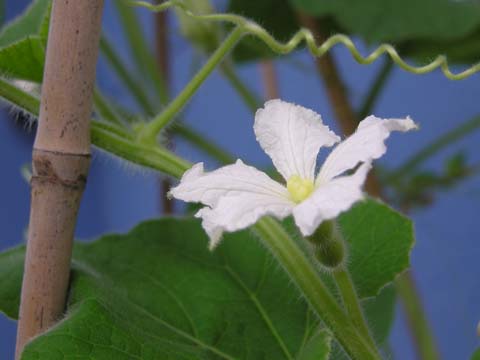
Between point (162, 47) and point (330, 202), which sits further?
point (162, 47)

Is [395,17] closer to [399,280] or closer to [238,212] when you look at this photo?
[399,280]

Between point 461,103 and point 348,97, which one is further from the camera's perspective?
point 461,103

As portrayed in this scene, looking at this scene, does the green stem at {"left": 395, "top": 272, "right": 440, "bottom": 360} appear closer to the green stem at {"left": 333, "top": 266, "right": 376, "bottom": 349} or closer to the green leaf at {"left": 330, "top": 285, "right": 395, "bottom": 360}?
the green leaf at {"left": 330, "top": 285, "right": 395, "bottom": 360}

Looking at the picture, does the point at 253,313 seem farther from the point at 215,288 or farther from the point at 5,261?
the point at 5,261

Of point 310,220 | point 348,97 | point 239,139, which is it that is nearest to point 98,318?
point 310,220

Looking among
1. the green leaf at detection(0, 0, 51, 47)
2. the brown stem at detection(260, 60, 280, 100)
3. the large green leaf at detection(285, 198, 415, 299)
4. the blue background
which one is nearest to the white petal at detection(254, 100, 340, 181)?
the large green leaf at detection(285, 198, 415, 299)

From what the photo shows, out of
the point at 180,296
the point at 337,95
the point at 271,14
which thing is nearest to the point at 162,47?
the point at 271,14

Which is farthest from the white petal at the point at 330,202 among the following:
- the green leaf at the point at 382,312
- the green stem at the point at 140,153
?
the green leaf at the point at 382,312
